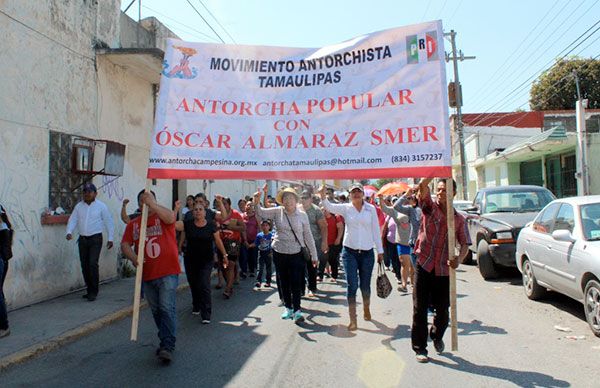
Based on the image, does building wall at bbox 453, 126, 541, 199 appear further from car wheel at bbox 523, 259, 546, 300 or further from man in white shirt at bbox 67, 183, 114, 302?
man in white shirt at bbox 67, 183, 114, 302

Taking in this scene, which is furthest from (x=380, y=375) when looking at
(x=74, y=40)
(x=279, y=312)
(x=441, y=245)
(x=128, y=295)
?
(x=74, y=40)

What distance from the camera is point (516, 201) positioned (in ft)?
38.8

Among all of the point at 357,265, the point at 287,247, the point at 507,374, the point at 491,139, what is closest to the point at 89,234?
the point at 287,247

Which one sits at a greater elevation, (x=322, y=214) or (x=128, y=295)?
(x=322, y=214)

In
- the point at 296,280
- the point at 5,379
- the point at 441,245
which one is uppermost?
the point at 441,245

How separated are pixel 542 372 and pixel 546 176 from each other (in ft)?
71.6

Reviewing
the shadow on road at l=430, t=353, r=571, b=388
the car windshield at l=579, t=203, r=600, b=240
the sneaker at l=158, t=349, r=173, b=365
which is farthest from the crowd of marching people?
the car windshield at l=579, t=203, r=600, b=240

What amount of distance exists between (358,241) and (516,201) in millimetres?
6458

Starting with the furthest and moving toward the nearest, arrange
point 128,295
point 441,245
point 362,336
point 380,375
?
point 128,295 < point 362,336 < point 441,245 < point 380,375

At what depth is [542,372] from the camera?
4.92 meters

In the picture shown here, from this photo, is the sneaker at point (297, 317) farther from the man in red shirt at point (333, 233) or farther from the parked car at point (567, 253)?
the parked car at point (567, 253)

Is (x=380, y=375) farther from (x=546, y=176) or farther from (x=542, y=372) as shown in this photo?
(x=546, y=176)

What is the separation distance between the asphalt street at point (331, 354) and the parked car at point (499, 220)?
2.06 metres

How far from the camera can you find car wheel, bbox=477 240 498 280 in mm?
10391
